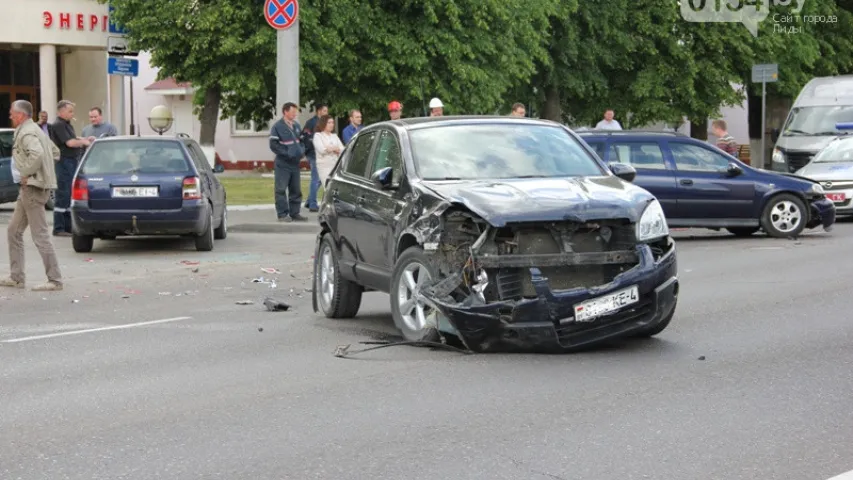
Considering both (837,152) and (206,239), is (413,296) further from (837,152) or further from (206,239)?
(837,152)

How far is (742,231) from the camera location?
22141 mm

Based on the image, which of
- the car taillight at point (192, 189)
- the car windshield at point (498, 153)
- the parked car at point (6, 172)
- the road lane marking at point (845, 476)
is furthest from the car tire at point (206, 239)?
the road lane marking at point (845, 476)

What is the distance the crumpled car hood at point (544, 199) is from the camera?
30.0 ft

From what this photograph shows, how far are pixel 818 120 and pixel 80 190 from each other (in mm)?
17310

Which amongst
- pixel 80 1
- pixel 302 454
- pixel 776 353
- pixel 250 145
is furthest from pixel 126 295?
pixel 250 145

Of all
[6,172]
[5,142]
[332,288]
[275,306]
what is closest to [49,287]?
[275,306]

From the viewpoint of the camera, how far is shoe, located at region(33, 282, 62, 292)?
1443 cm

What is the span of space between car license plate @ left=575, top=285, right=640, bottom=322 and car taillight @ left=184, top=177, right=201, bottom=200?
403 inches

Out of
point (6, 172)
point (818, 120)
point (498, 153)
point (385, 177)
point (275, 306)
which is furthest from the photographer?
point (818, 120)

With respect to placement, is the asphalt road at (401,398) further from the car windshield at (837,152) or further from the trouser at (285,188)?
the car windshield at (837,152)

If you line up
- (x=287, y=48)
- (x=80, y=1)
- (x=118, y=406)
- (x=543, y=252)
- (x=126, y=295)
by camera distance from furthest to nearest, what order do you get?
Answer: 1. (x=80, y=1)
2. (x=287, y=48)
3. (x=126, y=295)
4. (x=543, y=252)
5. (x=118, y=406)

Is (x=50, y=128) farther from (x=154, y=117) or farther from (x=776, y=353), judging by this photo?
(x=154, y=117)

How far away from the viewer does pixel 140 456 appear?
654 cm

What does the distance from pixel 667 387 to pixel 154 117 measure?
156 ft
